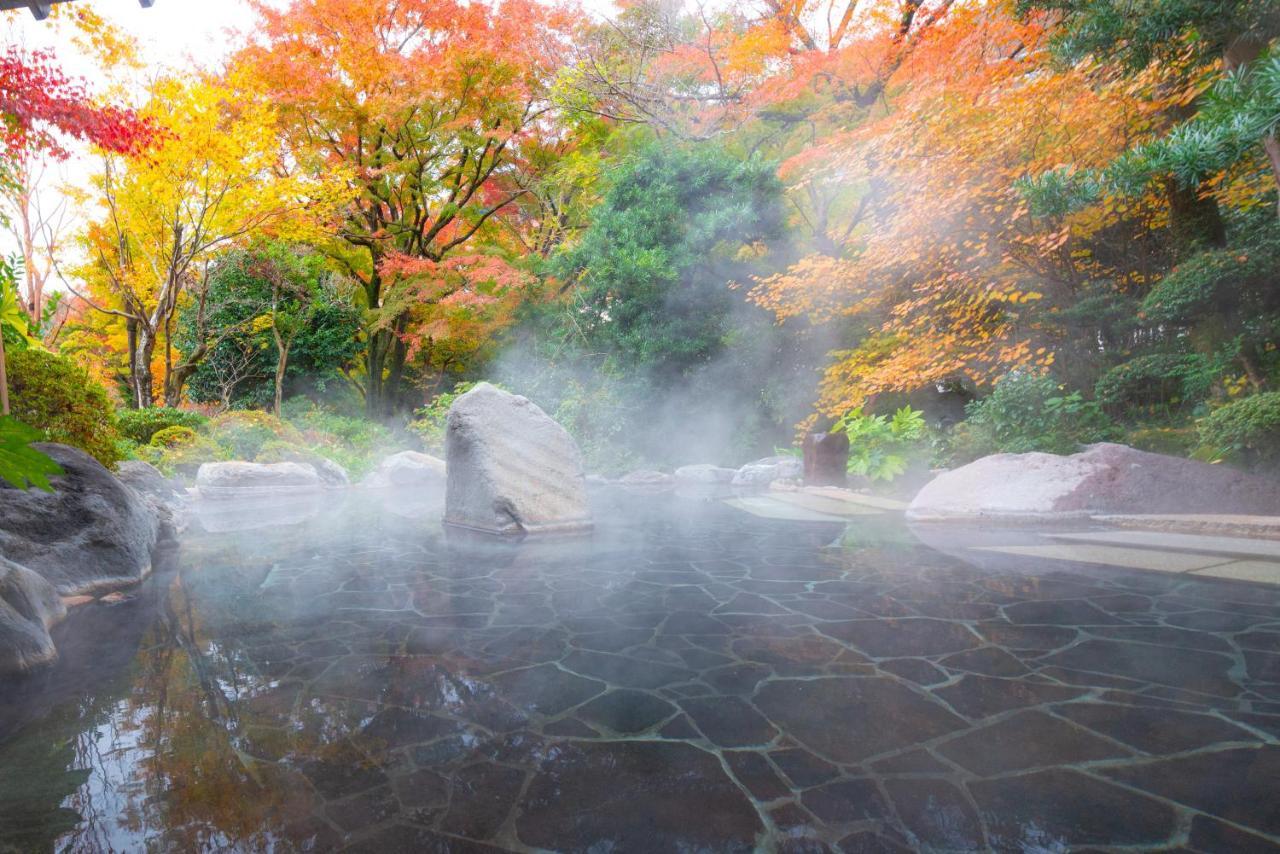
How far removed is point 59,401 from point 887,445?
11.2m

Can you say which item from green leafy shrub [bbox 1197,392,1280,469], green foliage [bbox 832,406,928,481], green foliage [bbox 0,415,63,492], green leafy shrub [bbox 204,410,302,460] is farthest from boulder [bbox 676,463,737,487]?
green foliage [bbox 0,415,63,492]

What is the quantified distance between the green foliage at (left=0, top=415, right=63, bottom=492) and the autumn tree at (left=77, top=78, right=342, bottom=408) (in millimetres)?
13887

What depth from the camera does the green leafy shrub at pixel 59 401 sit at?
6.56m

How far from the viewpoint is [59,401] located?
6750 millimetres

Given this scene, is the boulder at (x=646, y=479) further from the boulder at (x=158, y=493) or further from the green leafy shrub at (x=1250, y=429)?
the green leafy shrub at (x=1250, y=429)

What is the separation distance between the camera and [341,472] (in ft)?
46.2

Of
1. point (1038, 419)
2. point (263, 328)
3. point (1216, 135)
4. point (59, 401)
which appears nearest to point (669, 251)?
point (1038, 419)

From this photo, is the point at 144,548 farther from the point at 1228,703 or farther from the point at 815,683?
the point at 1228,703

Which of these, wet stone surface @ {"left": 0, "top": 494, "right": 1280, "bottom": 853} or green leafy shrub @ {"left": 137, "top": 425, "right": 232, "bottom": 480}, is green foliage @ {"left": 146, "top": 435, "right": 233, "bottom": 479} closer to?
green leafy shrub @ {"left": 137, "top": 425, "right": 232, "bottom": 480}

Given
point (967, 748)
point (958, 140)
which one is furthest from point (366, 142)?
point (967, 748)

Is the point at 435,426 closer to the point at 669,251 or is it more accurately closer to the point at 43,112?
the point at 669,251

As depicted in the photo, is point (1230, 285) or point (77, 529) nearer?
point (77, 529)

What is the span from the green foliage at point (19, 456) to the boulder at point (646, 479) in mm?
11851

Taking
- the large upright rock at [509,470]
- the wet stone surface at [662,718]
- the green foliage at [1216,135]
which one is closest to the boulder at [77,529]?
the wet stone surface at [662,718]
